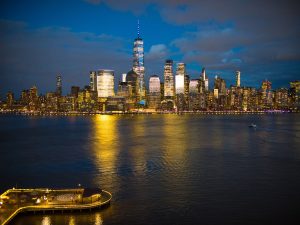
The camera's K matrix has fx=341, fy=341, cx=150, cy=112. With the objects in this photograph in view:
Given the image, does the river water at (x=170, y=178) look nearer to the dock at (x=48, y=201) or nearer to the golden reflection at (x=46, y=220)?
the golden reflection at (x=46, y=220)

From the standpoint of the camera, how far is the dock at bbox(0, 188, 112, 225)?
32.3m

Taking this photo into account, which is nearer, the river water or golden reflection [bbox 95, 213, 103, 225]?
golden reflection [bbox 95, 213, 103, 225]

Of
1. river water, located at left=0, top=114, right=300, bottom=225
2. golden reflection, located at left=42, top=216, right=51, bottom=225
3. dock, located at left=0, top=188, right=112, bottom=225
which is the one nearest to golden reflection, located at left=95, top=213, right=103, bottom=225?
river water, located at left=0, top=114, right=300, bottom=225

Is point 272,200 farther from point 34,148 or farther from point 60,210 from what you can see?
point 34,148

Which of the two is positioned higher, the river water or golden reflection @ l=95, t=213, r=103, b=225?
the river water

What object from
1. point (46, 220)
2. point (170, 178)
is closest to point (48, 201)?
point (46, 220)

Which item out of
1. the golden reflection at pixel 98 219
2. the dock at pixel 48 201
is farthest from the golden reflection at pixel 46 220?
the golden reflection at pixel 98 219

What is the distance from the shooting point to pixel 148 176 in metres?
46.7

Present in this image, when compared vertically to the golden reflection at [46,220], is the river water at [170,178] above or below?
above

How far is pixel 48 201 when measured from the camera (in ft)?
110

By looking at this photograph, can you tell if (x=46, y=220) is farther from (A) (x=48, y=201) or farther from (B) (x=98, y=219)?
(B) (x=98, y=219)

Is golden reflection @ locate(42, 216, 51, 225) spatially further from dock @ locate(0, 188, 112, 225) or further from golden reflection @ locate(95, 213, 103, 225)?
golden reflection @ locate(95, 213, 103, 225)

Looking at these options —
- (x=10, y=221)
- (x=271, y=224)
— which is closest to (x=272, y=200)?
(x=271, y=224)

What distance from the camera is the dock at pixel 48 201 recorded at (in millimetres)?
32263
